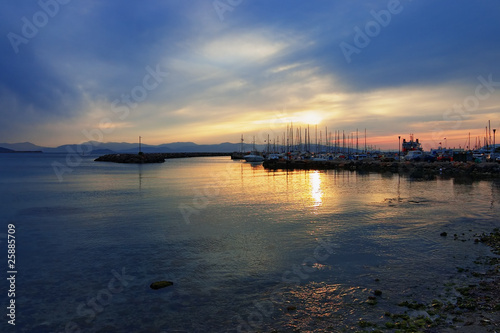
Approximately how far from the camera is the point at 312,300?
7914 millimetres

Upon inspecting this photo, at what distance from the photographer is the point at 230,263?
1057 centimetres

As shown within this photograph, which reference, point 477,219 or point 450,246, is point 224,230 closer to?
point 450,246

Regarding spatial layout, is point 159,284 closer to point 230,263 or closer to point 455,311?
point 230,263

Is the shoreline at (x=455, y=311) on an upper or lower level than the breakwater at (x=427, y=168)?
lower

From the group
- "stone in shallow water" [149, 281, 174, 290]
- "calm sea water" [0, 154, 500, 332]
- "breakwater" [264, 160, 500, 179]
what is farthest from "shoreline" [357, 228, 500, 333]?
"breakwater" [264, 160, 500, 179]

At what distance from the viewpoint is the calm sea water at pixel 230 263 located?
731 centimetres

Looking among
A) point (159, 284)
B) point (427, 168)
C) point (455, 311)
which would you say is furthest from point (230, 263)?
point (427, 168)

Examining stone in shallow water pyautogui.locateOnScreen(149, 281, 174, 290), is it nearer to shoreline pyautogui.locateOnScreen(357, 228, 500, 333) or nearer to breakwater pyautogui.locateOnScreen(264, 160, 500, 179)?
shoreline pyautogui.locateOnScreen(357, 228, 500, 333)

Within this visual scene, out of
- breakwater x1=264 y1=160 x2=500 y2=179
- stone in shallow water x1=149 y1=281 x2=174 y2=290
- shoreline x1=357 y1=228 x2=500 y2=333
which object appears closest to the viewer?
shoreline x1=357 y1=228 x2=500 y2=333

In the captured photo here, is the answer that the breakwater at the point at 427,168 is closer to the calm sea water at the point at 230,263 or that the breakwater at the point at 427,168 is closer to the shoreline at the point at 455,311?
the calm sea water at the point at 230,263

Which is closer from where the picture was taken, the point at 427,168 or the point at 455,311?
the point at 455,311

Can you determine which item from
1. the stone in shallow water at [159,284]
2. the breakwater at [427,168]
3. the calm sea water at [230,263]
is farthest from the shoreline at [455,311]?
the breakwater at [427,168]

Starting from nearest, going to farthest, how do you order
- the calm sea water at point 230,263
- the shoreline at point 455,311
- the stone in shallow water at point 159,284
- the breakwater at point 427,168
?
the shoreline at point 455,311, the calm sea water at point 230,263, the stone in shallow water at point 159,284, the breakwater at point 427,168

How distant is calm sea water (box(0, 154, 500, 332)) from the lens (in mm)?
7309
